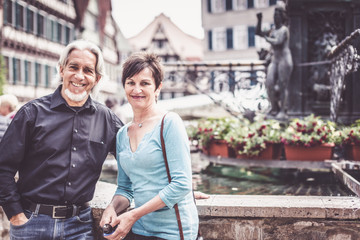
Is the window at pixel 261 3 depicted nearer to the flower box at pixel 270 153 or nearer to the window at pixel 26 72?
the window at pixel 26 72

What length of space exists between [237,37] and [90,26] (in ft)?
37.5

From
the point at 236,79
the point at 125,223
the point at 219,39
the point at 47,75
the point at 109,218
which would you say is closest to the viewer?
the point at 125,223

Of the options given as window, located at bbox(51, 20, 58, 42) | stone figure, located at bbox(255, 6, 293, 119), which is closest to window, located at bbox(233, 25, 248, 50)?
window, located at bbox(51, 20, 58, 42)

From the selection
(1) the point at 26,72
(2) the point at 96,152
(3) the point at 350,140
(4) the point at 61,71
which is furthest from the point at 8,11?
(2) the point at 96,152

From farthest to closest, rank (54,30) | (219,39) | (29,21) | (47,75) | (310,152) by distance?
(219,39) < (54,30) < (47,75) < (29,21) < (310,152)

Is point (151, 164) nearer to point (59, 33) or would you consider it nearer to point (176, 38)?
point (59, 33)

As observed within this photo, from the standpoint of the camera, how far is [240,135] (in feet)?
16.4

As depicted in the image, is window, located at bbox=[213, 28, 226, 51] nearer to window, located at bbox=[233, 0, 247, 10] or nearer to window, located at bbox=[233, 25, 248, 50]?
window, located at bbox=[233, 25, 248, 50]

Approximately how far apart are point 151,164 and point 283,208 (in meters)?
1.05

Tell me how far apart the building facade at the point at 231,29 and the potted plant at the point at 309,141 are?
28.5 metres

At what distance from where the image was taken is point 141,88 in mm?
2066

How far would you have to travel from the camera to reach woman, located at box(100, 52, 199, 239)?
6.38ft

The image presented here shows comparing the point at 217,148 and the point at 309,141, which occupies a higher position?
the point at 309,141

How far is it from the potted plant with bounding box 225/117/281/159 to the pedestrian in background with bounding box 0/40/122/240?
2.86m
